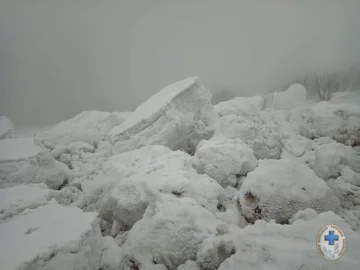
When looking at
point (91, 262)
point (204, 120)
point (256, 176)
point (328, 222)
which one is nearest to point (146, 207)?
point (91, 262)

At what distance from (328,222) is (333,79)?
6355 millimetres

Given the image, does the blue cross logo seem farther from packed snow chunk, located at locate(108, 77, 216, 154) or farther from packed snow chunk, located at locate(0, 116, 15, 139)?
Answer: packed snow chunk, located at locate(0, 116, 15, 139)

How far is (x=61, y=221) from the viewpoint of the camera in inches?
55.2

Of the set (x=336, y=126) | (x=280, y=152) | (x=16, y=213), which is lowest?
(x=280, y=152)

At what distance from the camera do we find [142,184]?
1.75 metres

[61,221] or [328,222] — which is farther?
[61,221]

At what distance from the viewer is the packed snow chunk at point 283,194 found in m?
1.54

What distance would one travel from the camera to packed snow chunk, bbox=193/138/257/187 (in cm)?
204

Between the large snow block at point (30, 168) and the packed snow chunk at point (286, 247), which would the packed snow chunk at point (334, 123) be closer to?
the packed snow chunk at point (286, 247)

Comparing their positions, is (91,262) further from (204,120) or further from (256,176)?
(204,120)

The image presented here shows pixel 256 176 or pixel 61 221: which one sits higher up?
pixel 61 221

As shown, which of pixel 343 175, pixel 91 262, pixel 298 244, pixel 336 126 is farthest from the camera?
pixel 336 126

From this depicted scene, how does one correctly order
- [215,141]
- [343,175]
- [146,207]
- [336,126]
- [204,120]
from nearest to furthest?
[146,207]
[343,175]
[215,141]
[336,126]
[204,120]

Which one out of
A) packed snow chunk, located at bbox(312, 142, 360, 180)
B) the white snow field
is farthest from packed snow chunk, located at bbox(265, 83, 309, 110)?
packed snow chunk, located at bbox(312, 142, 360, 180)
